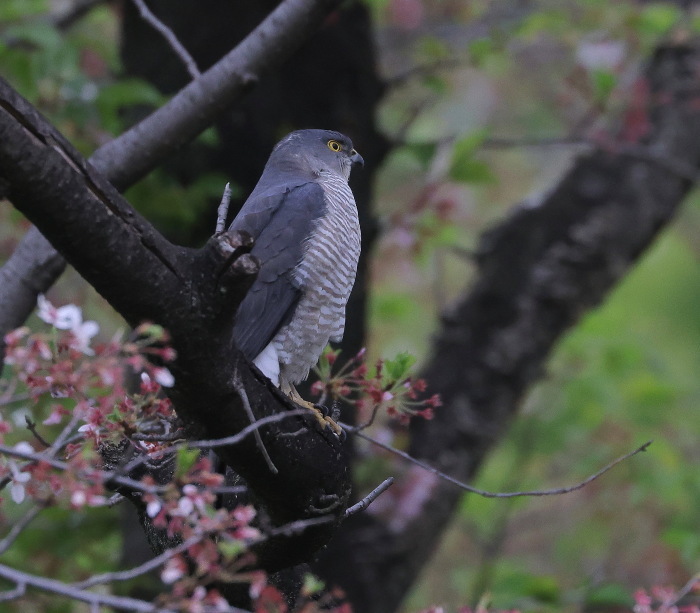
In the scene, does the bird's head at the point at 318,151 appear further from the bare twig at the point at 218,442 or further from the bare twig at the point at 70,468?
the bare twig at the point at 70,468

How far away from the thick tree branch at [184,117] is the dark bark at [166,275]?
4.51ft

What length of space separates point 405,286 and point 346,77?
194 inches

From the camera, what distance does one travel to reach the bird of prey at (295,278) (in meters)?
3.29

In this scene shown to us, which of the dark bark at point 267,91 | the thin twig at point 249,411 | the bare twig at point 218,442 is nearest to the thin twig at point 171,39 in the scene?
the dark bark at point 267,91

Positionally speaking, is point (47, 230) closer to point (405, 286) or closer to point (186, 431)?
point (186, 431)

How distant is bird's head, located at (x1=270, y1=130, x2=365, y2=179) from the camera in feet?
13.3

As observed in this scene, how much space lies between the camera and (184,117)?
3439mm

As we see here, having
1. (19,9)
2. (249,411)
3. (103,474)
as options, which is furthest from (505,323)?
(103,474)

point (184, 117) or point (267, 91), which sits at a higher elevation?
point (184, 117)

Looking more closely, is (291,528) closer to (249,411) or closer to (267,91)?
(249,411)

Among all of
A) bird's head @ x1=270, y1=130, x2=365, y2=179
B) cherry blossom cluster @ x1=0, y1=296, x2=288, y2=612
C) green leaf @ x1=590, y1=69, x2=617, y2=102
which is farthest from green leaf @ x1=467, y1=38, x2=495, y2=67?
cherry blossom cluster @ x1=0, y1=296, x2=288, y2=612

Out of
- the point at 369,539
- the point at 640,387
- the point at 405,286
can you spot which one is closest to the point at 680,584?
the point at 640,387

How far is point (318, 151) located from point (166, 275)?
7.45ft

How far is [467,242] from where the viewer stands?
8.52m
